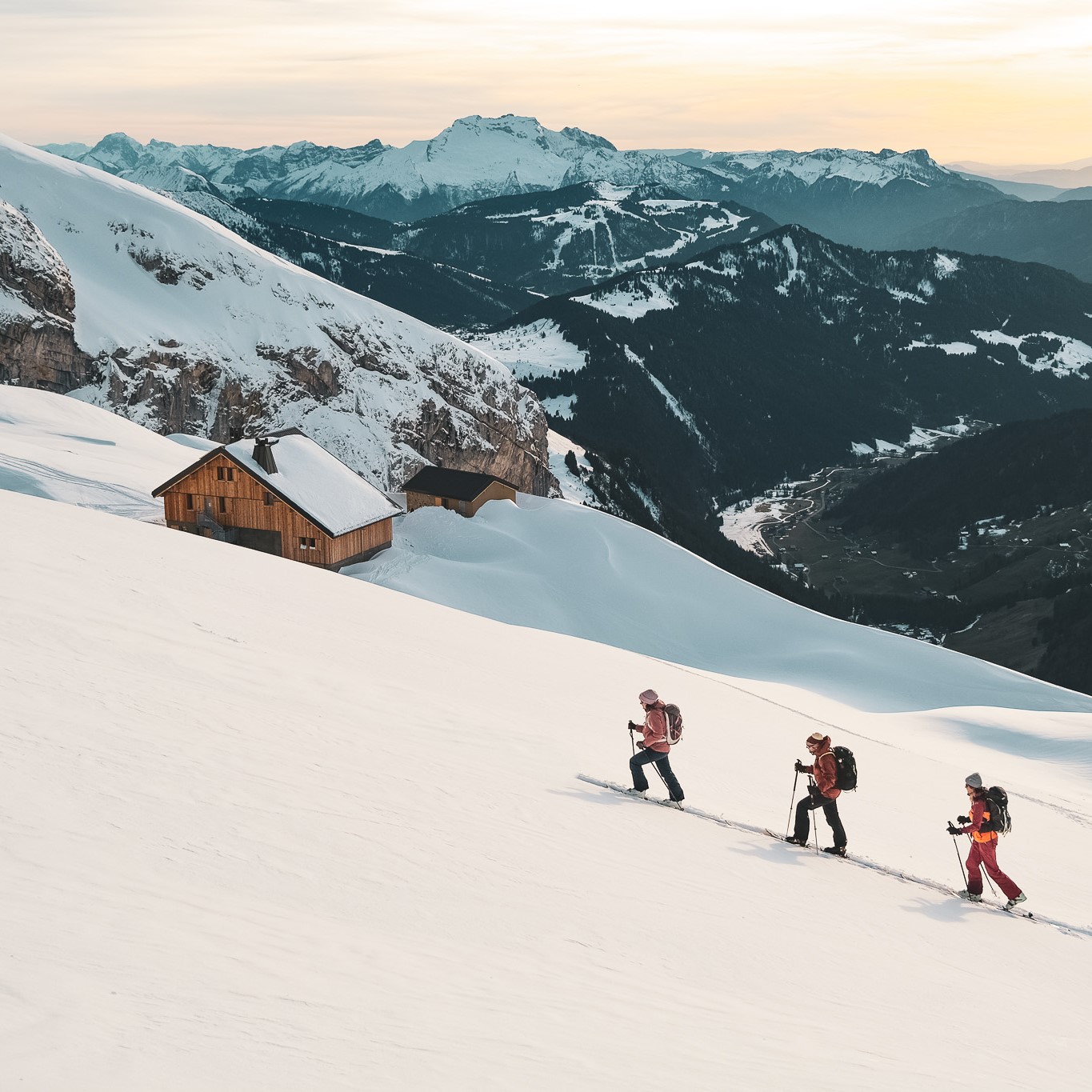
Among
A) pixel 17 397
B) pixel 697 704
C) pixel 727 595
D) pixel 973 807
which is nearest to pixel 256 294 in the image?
pixel 17 397

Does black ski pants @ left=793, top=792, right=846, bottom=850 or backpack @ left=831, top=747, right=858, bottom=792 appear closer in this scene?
backpack @ left=831, top=747, right=858, bottom=792

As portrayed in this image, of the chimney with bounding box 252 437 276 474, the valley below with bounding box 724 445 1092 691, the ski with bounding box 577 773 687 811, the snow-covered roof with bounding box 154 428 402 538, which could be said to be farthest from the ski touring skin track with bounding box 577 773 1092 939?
the valley below with bounding box 724 445 1092 691

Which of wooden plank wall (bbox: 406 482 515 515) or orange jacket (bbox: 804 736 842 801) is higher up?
orange jacket (bbox: 804 736 842 801)

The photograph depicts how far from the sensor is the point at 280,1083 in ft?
17.8

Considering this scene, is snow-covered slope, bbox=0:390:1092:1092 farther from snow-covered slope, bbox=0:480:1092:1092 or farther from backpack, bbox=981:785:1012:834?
backpack, bbox=981:785:1012:834

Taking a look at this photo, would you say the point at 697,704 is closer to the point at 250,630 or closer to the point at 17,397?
the point at 250,630

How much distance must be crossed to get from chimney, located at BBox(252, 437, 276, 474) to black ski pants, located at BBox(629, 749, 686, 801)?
28.7 meters

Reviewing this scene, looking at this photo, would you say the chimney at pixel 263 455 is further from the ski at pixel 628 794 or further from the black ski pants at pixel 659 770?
the black ski pants at pixel 659 770

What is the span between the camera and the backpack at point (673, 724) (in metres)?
13.3

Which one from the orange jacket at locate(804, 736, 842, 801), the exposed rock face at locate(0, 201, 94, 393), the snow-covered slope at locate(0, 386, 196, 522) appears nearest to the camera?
the orange jacket at locate(804, 736, 842, 801)

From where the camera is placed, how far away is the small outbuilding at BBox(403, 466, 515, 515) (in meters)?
51.9

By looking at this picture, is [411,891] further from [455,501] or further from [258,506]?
[455,501]

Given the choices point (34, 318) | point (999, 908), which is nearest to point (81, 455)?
point (34, 318)

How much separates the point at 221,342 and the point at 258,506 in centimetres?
3831
